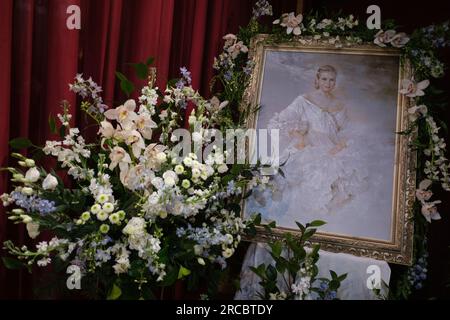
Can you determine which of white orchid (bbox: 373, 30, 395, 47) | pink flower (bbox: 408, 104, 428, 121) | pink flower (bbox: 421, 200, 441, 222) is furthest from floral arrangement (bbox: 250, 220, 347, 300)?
white orchid (bbox: 373, 30, 395, 47)

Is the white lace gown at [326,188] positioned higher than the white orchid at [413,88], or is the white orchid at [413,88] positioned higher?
the white orchid at [413,88]

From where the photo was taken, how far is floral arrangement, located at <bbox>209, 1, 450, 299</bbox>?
1423mm

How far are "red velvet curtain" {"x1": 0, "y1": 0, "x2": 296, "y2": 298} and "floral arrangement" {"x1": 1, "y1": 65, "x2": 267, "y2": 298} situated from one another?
161 millimetres

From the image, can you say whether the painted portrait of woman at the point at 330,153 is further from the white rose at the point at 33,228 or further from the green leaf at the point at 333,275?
the white rose at the point at 33,228

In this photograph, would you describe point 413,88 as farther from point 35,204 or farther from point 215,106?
point 35,204

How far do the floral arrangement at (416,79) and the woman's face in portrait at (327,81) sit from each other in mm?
122

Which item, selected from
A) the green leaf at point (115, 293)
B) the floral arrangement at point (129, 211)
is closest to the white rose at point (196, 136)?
the floral arrangement at point (129, 211)

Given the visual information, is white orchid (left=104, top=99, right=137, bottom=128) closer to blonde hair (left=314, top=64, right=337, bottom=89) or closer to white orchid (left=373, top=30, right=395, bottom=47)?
blonde hair (left=314, top=64, right=337, bottom=89)

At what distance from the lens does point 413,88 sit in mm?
1470

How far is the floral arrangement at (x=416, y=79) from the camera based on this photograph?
4.67 feet

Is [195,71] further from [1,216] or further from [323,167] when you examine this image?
[1,216]
